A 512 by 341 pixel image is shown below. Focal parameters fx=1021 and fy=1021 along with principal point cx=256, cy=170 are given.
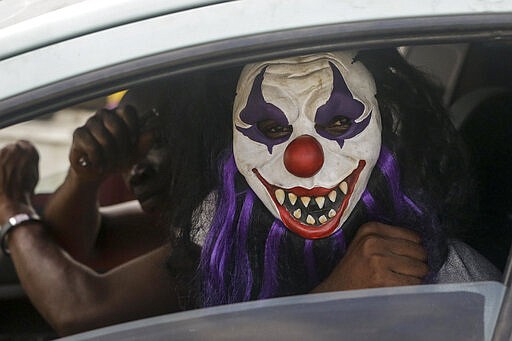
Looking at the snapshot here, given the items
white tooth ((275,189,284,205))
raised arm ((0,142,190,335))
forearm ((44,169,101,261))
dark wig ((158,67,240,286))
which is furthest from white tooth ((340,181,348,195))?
A: forearm ((44,169,101,261))

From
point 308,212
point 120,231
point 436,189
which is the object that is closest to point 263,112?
point 308,212

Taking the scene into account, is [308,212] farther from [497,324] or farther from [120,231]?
[120,231]

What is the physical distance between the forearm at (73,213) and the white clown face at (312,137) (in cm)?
85

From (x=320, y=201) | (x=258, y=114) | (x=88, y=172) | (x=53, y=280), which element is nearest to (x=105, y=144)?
(x=88, y=172)

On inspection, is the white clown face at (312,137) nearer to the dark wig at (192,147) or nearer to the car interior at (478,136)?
the dark wig at (192,147)

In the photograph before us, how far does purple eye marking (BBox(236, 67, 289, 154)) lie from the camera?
5.72ft

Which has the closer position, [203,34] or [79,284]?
[203,34]

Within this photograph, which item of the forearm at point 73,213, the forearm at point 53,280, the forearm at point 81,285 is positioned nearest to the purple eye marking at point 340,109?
the forearm at point 81,285

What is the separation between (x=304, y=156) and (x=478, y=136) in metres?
0.87

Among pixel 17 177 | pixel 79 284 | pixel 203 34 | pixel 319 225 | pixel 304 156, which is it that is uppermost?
pixel 203 34

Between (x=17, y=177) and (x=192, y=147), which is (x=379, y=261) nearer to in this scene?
(x=192, y=147)

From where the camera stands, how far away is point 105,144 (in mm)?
2383

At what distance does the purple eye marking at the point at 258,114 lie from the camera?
5.72 ft

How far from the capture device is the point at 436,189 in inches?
73.7
